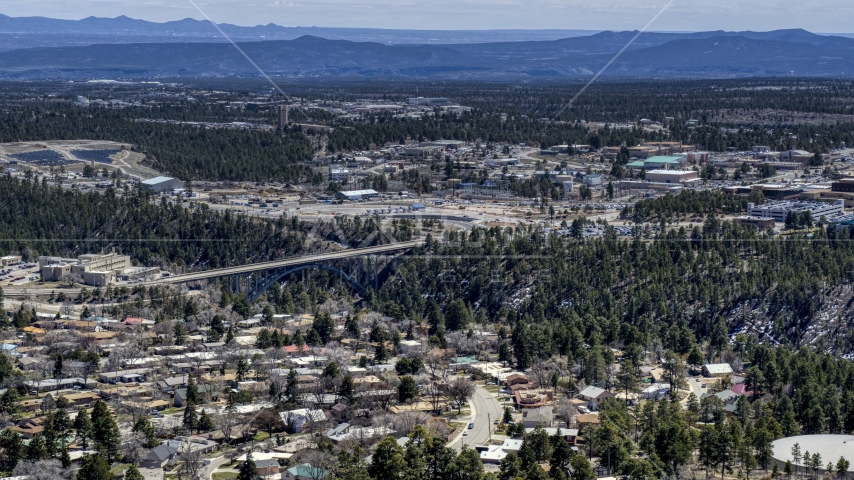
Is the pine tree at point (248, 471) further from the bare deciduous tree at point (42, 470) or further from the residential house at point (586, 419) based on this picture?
the residential house at point (586, 419)

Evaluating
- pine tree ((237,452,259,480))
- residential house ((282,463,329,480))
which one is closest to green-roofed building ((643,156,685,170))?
residential house ((282,463,329,480))

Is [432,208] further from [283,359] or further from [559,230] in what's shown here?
[283,359]

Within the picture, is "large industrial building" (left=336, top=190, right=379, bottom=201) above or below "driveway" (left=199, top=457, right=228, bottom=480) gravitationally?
below

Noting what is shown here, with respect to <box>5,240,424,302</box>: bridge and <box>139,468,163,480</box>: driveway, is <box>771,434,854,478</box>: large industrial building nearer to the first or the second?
<box>139,468,163,480</box>: driveway

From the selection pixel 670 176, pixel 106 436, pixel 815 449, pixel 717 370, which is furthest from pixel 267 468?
pixel 670 176

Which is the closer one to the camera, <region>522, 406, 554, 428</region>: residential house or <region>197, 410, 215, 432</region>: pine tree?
<region>197, 410, 215, 432</region>: pine tree

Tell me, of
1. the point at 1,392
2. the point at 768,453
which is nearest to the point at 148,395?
the point at 1,392

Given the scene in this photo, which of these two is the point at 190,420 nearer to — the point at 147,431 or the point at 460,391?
the point at 147,431
